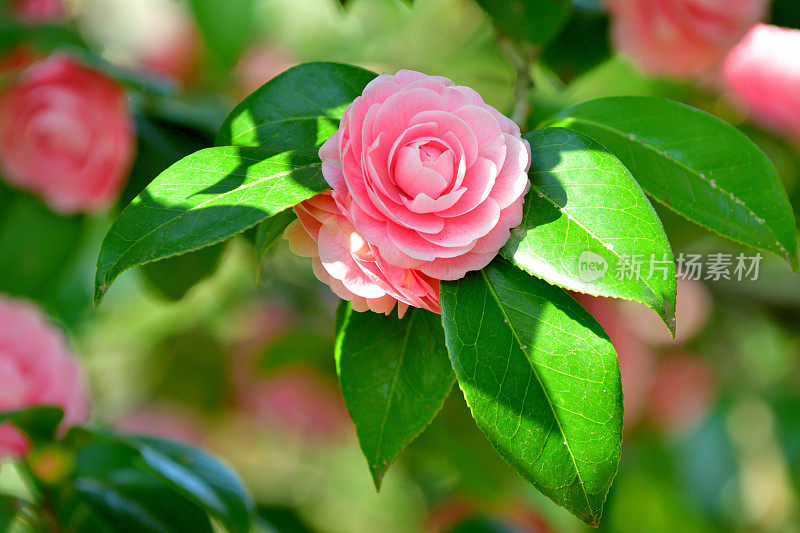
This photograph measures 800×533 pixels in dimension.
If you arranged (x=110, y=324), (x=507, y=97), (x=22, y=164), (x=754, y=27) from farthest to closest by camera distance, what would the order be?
1. (x=110, y=324)
2. (x=507, y=97)
3. (x=22, y=164)
4. (x=754, y=27)

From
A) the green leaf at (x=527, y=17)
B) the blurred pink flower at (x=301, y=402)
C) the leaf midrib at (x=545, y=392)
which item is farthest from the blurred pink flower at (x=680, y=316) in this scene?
the leaf midrib at (x=545, y=392)

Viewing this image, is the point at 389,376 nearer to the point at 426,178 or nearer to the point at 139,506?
the point at 426,178

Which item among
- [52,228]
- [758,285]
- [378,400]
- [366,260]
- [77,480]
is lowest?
[758,285]

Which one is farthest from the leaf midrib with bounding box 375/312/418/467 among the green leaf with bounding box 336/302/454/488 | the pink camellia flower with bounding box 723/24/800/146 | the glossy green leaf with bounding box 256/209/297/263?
the pink camellia flower with bounding box 723/24/800/146

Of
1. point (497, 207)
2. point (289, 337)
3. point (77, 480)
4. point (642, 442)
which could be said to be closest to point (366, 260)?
point (497, 207)

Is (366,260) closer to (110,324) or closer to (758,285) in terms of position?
(758,285)

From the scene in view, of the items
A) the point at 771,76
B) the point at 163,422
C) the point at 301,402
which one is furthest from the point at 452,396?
the point at 163,422
